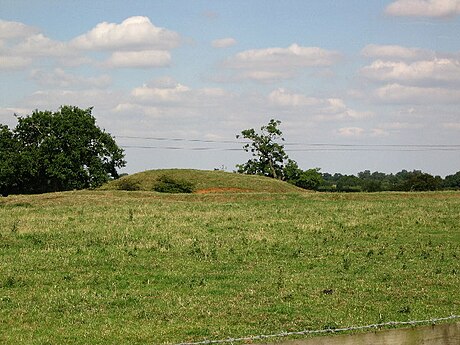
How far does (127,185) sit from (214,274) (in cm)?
7115

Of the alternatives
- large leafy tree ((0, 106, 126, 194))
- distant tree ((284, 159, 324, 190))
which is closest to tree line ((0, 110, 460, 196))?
large leafy tree ((0, 106, 126, 194))

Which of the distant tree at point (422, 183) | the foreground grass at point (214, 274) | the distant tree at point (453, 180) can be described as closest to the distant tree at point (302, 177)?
the distant tree at point (422, 183)

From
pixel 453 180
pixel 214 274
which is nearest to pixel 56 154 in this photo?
pixel 214 274

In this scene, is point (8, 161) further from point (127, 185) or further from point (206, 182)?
point (206, 182)

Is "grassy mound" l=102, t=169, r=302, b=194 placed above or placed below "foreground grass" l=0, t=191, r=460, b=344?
above

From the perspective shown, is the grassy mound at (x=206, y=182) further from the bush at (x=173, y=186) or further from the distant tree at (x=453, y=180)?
the distant tree at (x=453, y=180)

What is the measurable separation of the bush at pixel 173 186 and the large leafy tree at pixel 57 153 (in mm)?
16673

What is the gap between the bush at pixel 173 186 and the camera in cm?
7619

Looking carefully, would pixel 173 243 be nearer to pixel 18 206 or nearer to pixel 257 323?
pixel 257 323

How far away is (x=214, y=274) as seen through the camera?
64.0ft

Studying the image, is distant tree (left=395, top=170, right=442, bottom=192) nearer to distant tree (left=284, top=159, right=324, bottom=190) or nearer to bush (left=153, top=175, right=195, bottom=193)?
distant tree (left=284, top=159, right=324, bottom=190)

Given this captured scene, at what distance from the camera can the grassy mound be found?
82656 millimetres

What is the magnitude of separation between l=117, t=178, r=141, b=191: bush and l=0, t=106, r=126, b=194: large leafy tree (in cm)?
245

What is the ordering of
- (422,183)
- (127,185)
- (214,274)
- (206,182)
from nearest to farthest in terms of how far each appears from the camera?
(214,274)
(206,182)
(127,185)
(422,183)
